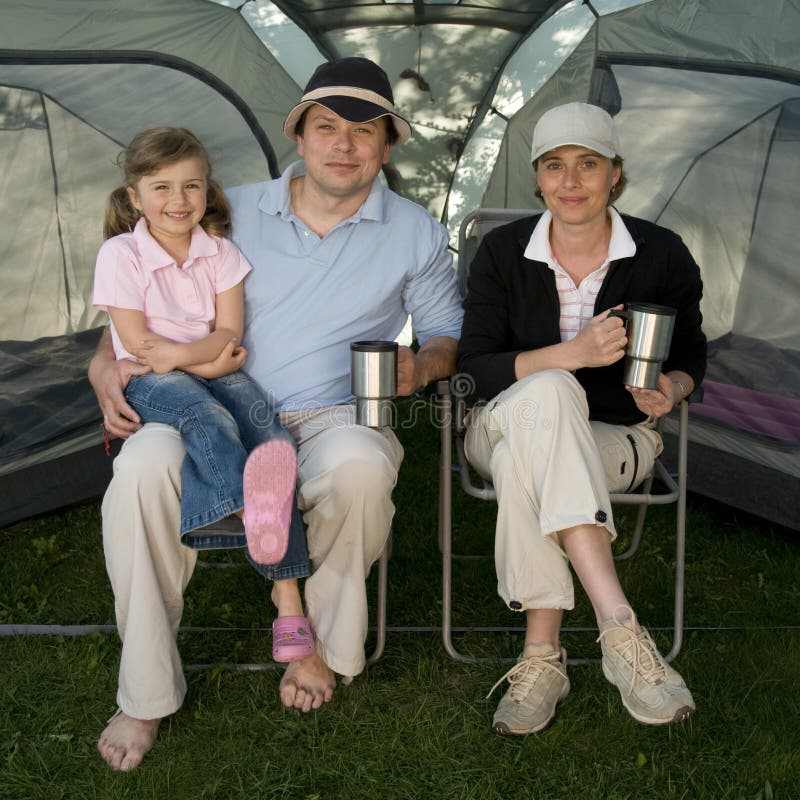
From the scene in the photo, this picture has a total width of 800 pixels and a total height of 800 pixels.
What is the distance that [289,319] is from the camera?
2.81 meters

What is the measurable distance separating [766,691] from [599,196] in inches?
53.7

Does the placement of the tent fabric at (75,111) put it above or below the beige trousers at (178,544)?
above

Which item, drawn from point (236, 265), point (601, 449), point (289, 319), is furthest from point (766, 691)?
point (236, 265)

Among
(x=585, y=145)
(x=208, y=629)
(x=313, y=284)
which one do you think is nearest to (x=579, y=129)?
(x=585, y=145)

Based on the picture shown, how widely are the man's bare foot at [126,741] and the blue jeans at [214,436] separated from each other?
44 centimetres

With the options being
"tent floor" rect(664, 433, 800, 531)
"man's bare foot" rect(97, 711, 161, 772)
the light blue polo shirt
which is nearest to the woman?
the light blue polo shirt

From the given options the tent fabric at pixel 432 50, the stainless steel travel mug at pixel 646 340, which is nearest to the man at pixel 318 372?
the stainless steel travel mug at pixel 646 340

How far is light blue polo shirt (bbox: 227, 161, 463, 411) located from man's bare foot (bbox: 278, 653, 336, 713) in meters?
0.69

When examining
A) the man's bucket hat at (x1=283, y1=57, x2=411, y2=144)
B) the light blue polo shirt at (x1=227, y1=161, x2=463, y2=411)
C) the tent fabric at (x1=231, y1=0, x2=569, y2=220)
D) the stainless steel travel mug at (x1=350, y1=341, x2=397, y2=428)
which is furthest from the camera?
the tent fabric at (x1=231, y1=0, x2=569, y2=220)

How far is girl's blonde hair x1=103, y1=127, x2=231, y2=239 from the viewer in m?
2.55

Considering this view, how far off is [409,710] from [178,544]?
2.37ft

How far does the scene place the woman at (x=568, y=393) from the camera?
2.34 metres

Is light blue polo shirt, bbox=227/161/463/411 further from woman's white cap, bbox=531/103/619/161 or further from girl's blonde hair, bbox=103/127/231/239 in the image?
woman's white cap, bbox=531/103/619/161

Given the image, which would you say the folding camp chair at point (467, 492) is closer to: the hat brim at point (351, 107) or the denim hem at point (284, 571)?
the denim hem at point (284, 571)
